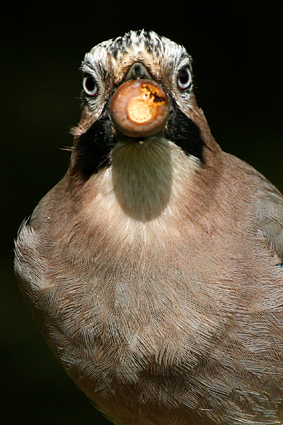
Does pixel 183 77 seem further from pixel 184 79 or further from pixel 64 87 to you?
pixel 64 87

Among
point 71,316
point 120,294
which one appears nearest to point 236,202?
point 120,294

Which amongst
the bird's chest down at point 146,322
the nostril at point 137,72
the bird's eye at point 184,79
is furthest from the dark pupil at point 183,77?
the bird's chest down at point 146,322

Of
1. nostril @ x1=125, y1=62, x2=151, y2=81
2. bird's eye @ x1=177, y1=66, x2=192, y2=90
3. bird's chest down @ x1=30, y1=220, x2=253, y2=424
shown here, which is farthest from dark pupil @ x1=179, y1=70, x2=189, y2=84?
bird's chest down @ x1=30, y1=220, x2=253, y2=424

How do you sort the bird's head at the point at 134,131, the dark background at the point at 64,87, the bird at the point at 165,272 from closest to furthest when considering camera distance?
1. the bird's head at the point at 134,131
2. the bird at the point at 165,272
3. the dark background at the point at 64,87

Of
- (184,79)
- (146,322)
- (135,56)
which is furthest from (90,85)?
(146,322)

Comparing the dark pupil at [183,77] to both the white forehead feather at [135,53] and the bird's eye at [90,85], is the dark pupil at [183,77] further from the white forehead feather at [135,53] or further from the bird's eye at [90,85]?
the bird's eye at [90,85]
